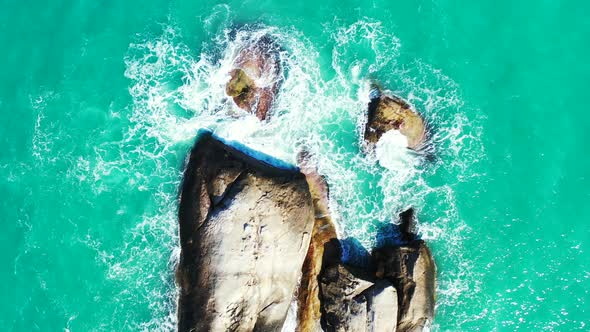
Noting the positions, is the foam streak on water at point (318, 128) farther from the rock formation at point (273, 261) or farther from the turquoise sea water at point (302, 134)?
the rock formation at point (273, 261)

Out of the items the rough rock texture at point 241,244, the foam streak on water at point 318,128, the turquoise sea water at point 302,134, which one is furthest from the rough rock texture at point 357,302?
the turquoise sea water at point 302,134

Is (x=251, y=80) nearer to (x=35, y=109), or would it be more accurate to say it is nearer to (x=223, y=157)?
(x=223, y=157)

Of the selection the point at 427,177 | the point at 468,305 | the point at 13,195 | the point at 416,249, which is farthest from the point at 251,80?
Answer: the point at 468,305

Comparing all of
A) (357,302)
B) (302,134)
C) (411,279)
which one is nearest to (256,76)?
(302,134)

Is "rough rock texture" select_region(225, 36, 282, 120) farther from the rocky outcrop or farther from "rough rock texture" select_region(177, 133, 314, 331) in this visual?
the rocky outcrop

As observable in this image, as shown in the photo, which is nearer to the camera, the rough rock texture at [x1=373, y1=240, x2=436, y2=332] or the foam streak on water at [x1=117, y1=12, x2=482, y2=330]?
the rough rock texture at [x1=373, y1=240, x2=436, y2=332]

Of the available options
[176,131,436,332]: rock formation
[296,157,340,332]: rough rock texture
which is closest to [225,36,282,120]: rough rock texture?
[176,131,436,332]: rock formation

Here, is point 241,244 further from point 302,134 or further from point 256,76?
point 256,76
